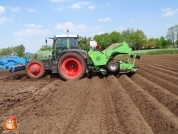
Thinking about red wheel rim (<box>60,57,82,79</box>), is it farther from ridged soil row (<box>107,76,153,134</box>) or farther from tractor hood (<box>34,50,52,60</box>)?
ridged soil row (<box>107,76,153,134</box>)

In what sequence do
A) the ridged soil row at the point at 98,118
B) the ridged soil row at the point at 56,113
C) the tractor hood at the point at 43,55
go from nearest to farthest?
the ridged soil row at the point at 98,118
the ridged soil row at the point at 56,113
the tractor hood at the point at 43,55

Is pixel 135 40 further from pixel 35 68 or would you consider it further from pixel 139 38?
pixel 35 68

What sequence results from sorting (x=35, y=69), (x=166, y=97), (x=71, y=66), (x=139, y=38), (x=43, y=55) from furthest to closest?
1. (x=139, y=38)
2. (x=43, y=55)
3. (x=35, y=69)
4. (x=71, y=66)
5. (x=166, y=97)

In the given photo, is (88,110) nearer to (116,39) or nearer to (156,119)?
(156,119)

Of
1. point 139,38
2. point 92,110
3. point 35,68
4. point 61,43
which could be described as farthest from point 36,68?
point 139,38

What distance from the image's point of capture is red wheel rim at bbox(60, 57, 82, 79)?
10.3 metres

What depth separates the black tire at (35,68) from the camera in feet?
35.6

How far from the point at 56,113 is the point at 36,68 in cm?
577

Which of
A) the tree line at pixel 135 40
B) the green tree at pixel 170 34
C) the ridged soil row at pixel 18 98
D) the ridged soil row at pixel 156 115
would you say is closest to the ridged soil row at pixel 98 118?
the ridged soil row at pixel 156 115

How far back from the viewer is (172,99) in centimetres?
595

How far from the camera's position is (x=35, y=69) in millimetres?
10828

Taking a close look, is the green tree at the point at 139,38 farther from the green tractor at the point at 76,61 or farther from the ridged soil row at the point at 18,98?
the ridged soil row at the point at 18,98

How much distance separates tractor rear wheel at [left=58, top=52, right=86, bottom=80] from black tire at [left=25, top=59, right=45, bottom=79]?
991 millimetres

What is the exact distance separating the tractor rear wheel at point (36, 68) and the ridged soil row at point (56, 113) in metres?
3.22
